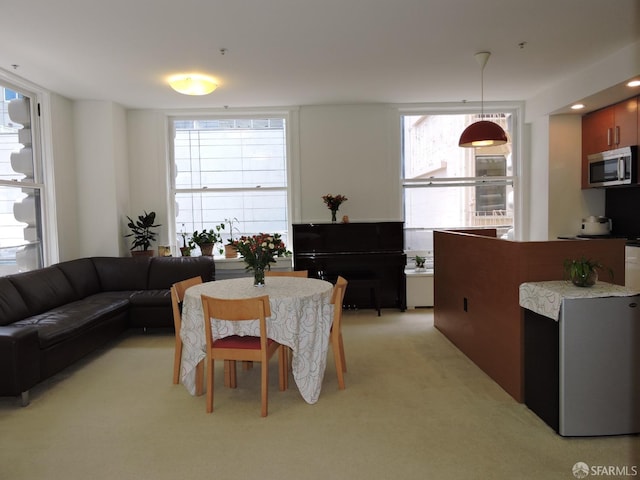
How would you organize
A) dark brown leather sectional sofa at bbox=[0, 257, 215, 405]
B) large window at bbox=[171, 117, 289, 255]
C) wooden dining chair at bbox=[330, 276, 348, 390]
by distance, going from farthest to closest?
large window at bbox=[171, 117, 289, 255] < wooden dining chair at bbox=[330, 276, 348, 390] < dark brown leather sectional sofa at bbox=[0, 257, 215, 405]

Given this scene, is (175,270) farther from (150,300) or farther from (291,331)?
(291,331)

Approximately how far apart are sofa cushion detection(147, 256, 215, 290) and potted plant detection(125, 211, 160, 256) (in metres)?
0.58

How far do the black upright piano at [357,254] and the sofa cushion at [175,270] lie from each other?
3.74 feet

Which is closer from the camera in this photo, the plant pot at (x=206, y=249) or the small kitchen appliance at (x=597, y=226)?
the small kitchen appliance at (x=597, y=226)

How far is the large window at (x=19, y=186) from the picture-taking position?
4.66 m

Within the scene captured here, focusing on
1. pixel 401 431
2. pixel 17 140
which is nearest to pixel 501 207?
pixel 401 431

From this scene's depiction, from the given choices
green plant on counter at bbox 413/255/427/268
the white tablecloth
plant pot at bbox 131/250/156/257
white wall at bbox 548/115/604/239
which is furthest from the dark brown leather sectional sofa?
white wall at bbox 548/115/604/239

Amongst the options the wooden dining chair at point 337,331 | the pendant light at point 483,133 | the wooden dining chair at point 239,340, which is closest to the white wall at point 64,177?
the wooden dining chair at point 239,340

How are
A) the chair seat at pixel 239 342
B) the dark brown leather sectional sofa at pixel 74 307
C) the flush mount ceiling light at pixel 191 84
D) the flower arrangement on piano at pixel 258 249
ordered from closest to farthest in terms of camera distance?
the chair seat at pixel 239 342, the dark brown leather sectional sofa at pixel 74 307, the flower arrangement on piano at pixel 258 249, the flush mount ceiling light at pixel 191 84

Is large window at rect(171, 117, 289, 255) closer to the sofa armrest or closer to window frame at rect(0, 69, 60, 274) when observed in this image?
window frame at rect(0, 69, 60, 274)

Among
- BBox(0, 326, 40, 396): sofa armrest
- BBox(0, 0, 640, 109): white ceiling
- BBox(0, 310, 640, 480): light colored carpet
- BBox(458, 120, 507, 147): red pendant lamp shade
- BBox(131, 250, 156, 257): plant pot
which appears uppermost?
BBox(0, 0, 640, 109): white ceiling

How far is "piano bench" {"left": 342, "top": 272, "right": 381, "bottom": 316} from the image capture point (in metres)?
5.64

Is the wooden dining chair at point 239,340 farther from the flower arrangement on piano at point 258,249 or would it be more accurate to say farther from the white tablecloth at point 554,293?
the white tablecloth at point 554,293

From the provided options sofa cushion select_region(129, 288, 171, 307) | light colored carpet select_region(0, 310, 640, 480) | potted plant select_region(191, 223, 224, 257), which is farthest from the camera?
potted plant select_region(191, 223, 224, 257)
